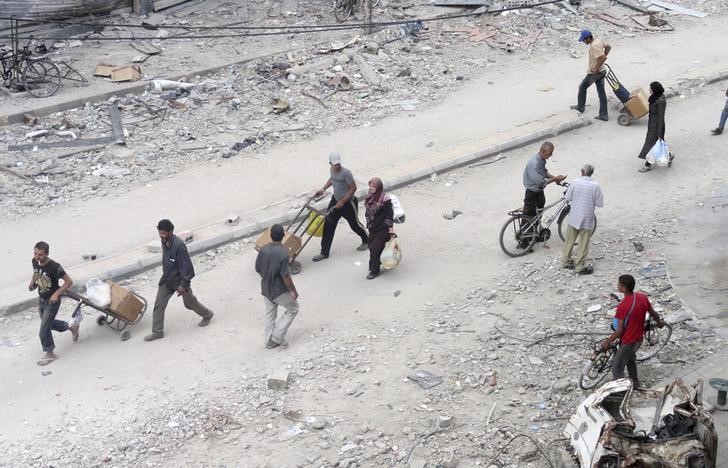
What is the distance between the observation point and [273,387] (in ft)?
31.1

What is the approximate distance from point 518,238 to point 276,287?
146 inches

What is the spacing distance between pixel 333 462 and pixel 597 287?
438cm

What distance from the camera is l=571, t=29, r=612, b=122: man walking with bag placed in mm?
16125

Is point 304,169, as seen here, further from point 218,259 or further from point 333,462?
point 333,462

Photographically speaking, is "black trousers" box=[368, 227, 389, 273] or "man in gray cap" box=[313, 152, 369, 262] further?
"man in gray cap" box=[313, 152, 369, 262]

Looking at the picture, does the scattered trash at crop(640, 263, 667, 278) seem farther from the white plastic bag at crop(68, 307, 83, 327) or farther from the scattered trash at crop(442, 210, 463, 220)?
the white plastic bag at crop(68, 307, 83, 327)

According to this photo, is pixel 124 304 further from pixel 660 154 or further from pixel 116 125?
pixel 660 154

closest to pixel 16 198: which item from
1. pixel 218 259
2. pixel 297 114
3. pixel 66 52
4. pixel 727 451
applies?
pixel 218 259

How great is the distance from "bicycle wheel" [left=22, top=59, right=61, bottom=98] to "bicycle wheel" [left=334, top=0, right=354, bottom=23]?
671 centimetres

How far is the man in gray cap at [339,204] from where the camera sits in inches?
469

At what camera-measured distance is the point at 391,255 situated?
1155 centimetres

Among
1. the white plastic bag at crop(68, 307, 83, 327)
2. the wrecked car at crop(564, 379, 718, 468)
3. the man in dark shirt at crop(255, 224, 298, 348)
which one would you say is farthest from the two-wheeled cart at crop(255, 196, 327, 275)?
the wrecked car at crop(564, 379, 718, 468)

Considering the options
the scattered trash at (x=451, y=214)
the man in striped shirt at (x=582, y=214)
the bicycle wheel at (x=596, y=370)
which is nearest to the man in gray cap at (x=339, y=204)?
the scattered trash at (x=451, y=214)

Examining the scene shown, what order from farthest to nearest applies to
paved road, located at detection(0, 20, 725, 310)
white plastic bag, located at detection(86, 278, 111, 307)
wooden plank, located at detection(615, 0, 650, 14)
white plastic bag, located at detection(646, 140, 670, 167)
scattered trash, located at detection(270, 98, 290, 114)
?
wooden plank, located at detection(615, 0, 650, 14) < scattered trash, located at detection(270, 98, 290, 114) < white plastic bag, located at detection(646, 140, 670, 167) < paved road, located at detection(0, 20, 725, 310) < white plastic bag, located at detection(86, 278, 111, 307)
